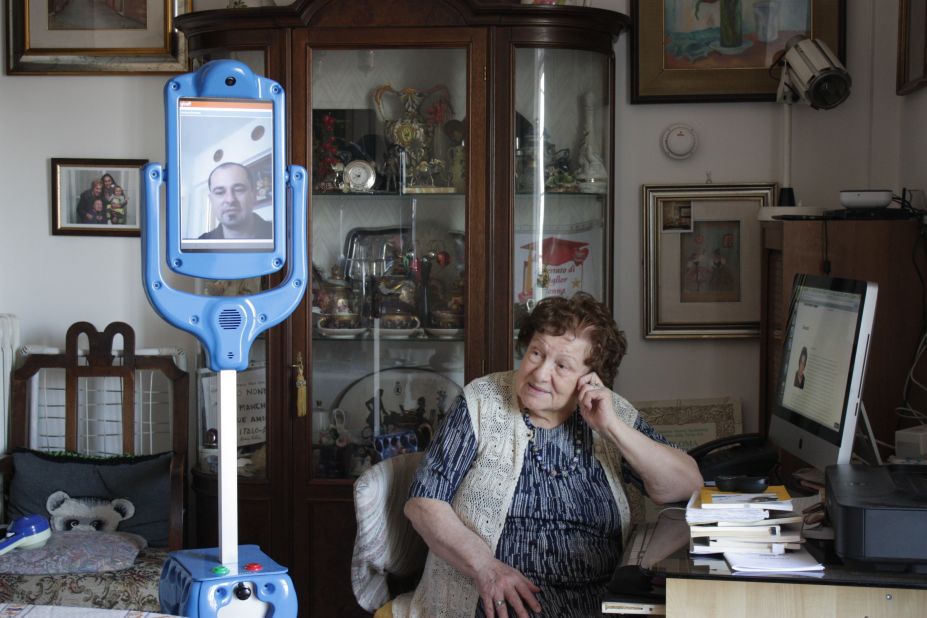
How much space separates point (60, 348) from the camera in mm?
3150

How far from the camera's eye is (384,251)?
3.01 meters

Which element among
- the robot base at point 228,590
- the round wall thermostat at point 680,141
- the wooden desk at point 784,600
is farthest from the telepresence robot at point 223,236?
the round wall thermostat at point 680,141

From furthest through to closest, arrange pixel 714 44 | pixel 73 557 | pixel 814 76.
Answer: pixel 714 44 → pixel 814 76 → pixel 73 557

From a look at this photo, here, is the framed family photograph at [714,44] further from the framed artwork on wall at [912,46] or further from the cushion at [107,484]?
the cushion at [107,484]

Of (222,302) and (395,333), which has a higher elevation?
(222,302)

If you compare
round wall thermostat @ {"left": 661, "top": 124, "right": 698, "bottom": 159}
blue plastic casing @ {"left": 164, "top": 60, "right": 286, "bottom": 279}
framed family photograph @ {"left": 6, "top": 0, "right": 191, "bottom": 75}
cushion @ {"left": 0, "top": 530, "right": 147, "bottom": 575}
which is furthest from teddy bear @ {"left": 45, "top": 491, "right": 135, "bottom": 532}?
round wall thermostat @ {"left": 661, "top": 124, "right": 698, "bottom": 159}

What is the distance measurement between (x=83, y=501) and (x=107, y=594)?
1.17ft

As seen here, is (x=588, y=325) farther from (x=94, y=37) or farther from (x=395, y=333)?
(x=94, y=37)

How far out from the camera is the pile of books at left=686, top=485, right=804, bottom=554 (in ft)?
5.48

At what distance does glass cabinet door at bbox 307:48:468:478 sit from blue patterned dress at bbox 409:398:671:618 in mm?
769

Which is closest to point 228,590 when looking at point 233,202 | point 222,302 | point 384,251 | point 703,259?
point 222,302

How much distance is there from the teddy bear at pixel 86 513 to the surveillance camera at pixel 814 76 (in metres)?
2.04

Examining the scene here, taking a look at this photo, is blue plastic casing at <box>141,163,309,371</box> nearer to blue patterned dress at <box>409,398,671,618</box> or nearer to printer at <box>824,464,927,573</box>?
blue patterned dress at <box>409,398,671,618</box>

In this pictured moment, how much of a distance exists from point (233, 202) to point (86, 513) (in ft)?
5.20
